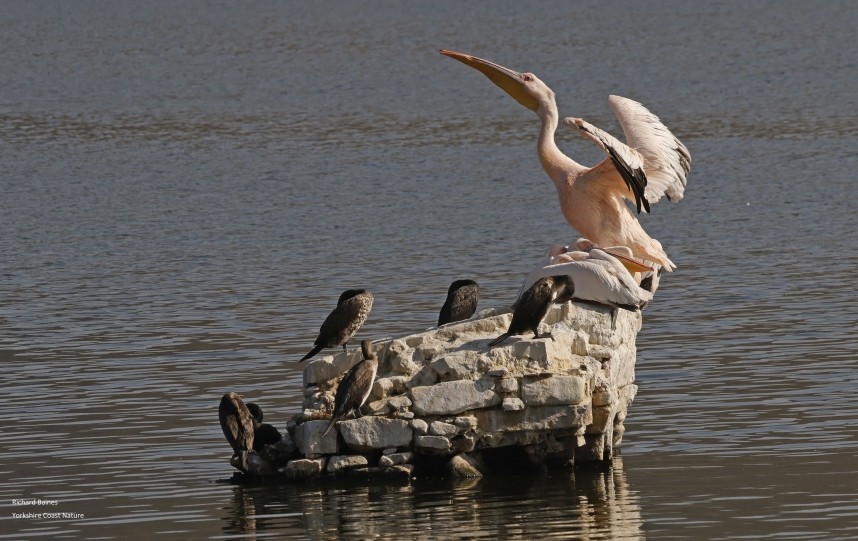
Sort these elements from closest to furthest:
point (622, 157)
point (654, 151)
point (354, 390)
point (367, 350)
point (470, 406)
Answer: point (354, 390)
point (470, 406)
point (367, 350)
point (622, 157)
point (654, 151)

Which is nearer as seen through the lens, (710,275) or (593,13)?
(710,275)

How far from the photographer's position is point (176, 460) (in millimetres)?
13078

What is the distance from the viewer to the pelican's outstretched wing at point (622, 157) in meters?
12.8

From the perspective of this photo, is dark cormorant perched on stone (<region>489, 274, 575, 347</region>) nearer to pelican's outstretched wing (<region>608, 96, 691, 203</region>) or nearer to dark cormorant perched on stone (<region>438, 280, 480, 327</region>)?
dark cormorant perched on stone (<region>438, 280, 480, 327</region>)

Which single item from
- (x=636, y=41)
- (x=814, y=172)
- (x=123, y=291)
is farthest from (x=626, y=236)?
(x=636, y=41)

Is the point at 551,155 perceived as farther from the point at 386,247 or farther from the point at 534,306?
the point at 386,247

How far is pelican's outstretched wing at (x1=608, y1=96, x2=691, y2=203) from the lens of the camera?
46.9 ft

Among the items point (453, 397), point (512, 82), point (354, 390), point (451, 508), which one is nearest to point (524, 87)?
point (512, 82)

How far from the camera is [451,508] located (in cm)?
1163

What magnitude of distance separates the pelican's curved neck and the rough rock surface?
5.62 feet

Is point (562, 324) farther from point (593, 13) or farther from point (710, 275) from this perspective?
point (593, 13)

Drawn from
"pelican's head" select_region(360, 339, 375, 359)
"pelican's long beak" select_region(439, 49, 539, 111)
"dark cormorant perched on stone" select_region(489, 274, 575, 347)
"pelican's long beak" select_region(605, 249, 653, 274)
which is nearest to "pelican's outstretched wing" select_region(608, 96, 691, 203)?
"pelican's long beak" select_region(439, 49, 539, 111)

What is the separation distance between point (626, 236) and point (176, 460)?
3802mm

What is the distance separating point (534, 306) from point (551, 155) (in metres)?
2.30
